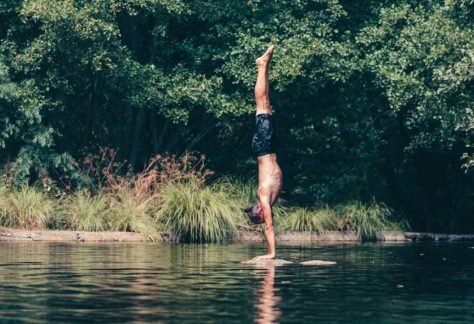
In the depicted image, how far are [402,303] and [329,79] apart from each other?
900 inches

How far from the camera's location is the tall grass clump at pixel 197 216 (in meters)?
27.6

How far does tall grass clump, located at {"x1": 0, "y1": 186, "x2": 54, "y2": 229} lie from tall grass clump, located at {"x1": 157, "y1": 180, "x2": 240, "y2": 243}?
8.94 feet

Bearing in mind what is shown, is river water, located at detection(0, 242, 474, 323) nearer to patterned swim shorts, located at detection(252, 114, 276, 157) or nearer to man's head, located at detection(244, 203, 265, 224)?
man's head, located at detection(244, 203, 265, 224)

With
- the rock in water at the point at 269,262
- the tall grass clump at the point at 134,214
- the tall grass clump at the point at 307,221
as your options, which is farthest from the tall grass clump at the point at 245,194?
the rock in water at the point at 269,262

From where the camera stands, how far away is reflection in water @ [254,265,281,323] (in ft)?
33.8

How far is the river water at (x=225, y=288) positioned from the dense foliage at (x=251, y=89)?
11540 mm

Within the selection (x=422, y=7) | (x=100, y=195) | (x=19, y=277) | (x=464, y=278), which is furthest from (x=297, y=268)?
(x=422, y=7)

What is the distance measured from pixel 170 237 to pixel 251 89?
7.16 meters

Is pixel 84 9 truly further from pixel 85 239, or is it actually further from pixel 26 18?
pixel 85 239

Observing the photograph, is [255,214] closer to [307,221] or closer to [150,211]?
[150,211]

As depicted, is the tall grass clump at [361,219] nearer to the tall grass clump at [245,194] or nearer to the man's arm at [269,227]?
the tall grass clump at [245,194]

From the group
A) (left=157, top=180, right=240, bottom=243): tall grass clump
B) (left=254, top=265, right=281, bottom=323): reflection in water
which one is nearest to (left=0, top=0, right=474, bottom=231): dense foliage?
(left=157, top=180, right=240, bottom=243): tall grass clump

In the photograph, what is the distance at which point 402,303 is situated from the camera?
11961 millimetres

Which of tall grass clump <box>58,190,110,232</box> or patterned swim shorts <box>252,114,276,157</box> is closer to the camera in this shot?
patterned swim shorts <box>252,114,276,157</box>
